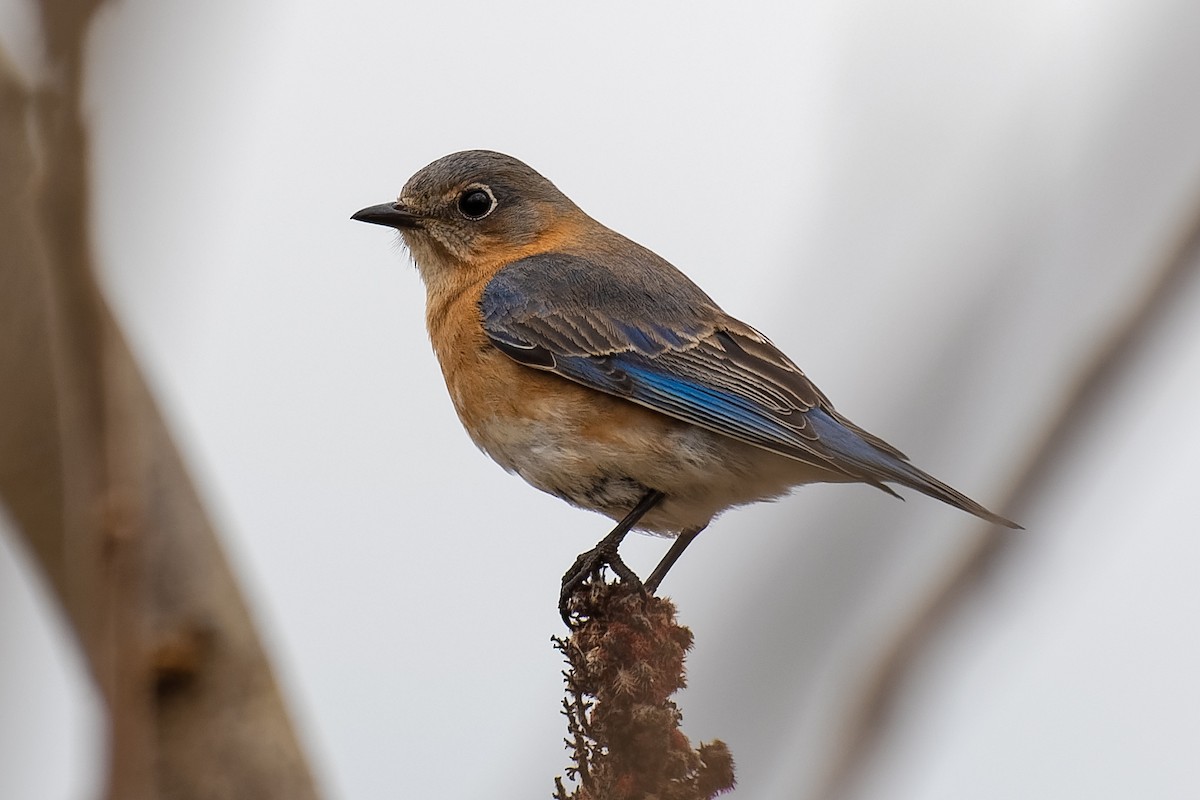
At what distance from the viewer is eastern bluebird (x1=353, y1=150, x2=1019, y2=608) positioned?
20.0 ft

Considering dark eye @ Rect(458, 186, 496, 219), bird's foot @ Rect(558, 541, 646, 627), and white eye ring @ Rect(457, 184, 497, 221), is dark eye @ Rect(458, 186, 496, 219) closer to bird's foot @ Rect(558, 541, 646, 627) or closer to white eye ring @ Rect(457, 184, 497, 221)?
white eye ring @ Rect(457, 184, 497, 221)

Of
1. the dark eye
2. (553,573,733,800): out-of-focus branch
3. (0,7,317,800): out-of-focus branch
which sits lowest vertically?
(0,7,317,800): out-of-focus branch

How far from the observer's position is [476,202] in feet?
25.1

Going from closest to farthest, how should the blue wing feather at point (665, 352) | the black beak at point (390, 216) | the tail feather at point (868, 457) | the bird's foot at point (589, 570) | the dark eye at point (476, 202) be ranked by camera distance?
the tail feather at point (868, 457)
the bird's foot at point (589, 570)
the blue wing feather at point (665, 352)
the black beak at point (390, 216)
the dark eye at point (476, 202)

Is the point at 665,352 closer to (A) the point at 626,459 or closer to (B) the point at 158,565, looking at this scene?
A: (A) the point at 626,459

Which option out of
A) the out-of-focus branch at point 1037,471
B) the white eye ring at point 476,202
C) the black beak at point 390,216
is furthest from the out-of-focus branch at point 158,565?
the white eye ring at point 476,202

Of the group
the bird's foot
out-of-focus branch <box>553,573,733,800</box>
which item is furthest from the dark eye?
out-of-focus branch <box>553,573,733,800</box>

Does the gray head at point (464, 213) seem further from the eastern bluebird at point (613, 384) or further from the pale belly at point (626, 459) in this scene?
the pale belly at point (626, 459)

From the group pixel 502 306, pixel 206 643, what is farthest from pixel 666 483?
pixel 206 643

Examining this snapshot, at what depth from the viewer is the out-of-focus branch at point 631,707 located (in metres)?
3.82

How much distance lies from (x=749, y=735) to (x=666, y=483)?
11.7 feet

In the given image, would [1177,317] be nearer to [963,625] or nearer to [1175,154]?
[963,625]

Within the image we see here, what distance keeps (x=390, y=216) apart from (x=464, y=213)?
0.42m

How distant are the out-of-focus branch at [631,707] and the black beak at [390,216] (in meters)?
3.05
